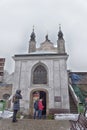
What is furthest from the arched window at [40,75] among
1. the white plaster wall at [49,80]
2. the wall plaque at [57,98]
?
the wall plaque at [57,98]

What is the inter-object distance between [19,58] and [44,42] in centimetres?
1308

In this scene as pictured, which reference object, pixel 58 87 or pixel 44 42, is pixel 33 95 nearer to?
pixel 58 87

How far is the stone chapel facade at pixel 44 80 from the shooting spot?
63.9 feet

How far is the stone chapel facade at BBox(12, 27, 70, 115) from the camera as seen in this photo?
19.5 meters

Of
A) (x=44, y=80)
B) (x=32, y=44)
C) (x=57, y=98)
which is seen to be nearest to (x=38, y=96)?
(x=44, y=80)

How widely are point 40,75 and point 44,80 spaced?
0.86 meters

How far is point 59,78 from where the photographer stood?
67.4 feet

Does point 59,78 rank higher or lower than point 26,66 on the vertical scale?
lower

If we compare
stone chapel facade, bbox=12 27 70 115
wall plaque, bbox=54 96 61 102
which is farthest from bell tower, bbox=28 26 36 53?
wall plaque, bbox=54 96 61 102

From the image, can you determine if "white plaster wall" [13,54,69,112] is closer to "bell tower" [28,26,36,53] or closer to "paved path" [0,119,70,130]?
"bell tower" [28,26,36,53]

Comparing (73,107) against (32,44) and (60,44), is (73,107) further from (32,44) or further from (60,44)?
(32,44)

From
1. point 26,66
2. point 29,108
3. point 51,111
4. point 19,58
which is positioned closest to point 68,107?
point 51,111

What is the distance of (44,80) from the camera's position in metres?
21.0

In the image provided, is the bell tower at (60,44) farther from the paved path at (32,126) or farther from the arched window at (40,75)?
the paved path at (32,126)
